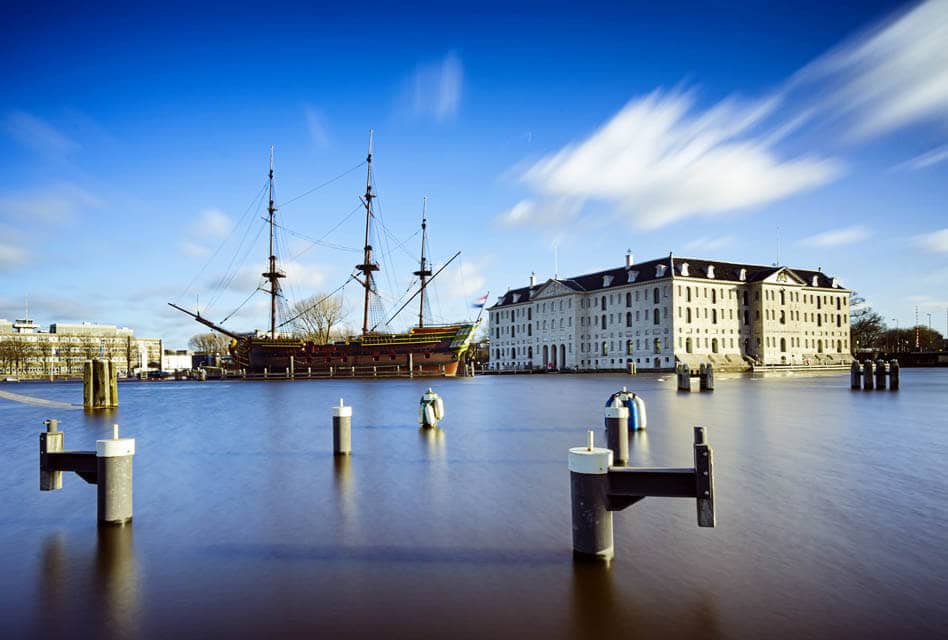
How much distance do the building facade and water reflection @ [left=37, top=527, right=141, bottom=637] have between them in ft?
286

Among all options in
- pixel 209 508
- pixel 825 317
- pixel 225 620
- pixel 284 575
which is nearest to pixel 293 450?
pixel 209 508

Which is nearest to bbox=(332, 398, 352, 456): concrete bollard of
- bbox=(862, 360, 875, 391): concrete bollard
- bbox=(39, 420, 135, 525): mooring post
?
bbox=(39, 420, 135, 525): mooring post

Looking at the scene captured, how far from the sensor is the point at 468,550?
6.91m

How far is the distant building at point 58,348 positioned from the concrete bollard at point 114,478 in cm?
14466

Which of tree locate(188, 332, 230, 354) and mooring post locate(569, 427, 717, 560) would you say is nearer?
mooring post locate(569, 427, 717, 560)

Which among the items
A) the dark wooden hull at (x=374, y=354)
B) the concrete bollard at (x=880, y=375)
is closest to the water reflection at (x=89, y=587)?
the concrete bollard at (x=880, y=375)

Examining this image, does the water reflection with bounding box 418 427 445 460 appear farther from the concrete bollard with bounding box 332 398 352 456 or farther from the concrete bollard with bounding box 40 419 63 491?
the concrete bollard with bounding box 40 419 63 491

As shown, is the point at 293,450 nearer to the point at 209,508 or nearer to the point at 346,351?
the point at 209,508

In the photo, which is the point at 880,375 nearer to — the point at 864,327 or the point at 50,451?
the point at 50,451

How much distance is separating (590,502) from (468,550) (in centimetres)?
162

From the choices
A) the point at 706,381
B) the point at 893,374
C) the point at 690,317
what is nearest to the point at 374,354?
the point at 690,317

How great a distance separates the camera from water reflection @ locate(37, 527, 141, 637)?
507cm

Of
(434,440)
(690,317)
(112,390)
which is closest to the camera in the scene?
(434,440)

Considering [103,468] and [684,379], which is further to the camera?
[684,379]
